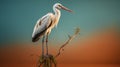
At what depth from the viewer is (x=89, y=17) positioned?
3.24 metres

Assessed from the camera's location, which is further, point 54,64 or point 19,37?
point 19,37

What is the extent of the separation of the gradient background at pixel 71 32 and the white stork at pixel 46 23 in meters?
0.12

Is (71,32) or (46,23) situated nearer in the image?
(46,23)

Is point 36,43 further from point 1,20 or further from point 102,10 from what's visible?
point 102,10

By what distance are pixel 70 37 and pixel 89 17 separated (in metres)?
0.34

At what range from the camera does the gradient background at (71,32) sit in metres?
3.21


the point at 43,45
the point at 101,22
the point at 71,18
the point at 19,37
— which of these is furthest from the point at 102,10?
the point at 19,37

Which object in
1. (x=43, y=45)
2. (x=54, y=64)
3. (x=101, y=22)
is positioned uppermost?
(x=101, y=22)

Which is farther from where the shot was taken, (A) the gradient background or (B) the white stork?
(A) the gradient background

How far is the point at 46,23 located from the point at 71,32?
0.38 metres

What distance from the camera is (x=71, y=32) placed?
323 cm

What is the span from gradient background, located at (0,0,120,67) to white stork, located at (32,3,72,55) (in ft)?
0.38

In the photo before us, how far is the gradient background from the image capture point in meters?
3.21

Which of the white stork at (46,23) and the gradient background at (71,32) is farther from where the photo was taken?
the gradient background at (71,32)
